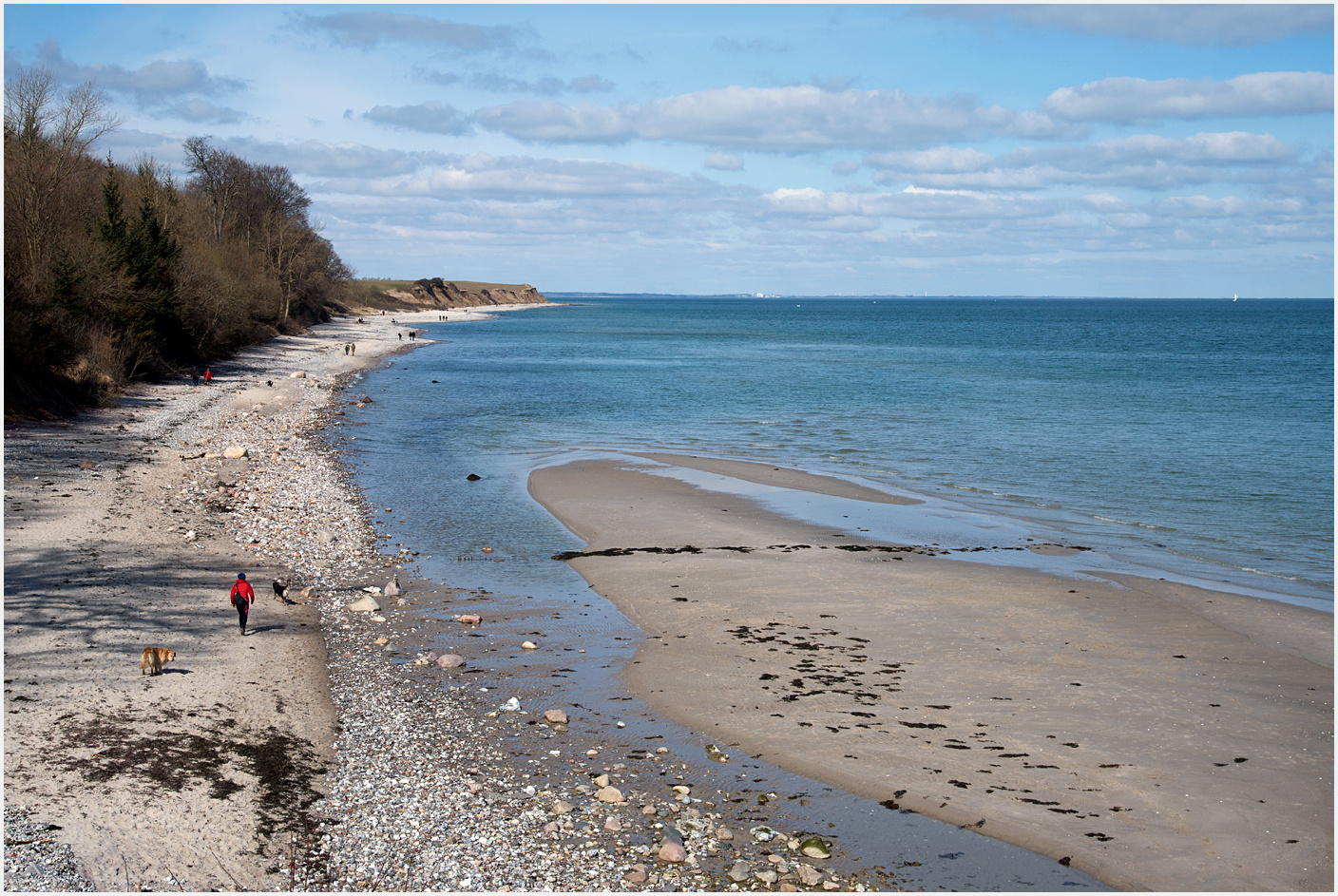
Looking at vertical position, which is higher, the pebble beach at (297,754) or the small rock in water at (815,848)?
the pebble beach at (297,754)

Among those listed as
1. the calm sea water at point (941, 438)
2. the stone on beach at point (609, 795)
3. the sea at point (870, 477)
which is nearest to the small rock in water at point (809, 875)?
the sea at point (870, 477)

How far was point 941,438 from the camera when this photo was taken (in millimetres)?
32750

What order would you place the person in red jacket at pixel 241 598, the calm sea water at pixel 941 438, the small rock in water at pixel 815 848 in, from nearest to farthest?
the small rock in water at pixel 815 848
the person in red jacket at pixel 241 598
the calm sea water at pixel 941 438

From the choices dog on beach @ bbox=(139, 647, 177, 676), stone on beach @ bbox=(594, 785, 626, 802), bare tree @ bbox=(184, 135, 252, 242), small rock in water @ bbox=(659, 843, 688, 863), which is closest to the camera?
small rock in water @ bbox=(659, 843, 688, 863)

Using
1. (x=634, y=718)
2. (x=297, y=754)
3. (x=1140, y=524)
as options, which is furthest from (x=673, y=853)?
(x=1140, y=524)

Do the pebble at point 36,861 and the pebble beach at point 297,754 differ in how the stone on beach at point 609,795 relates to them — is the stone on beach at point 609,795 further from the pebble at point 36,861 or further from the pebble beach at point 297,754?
the pebble at point 36,861

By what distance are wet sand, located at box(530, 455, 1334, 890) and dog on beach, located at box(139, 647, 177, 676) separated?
17.2 ft

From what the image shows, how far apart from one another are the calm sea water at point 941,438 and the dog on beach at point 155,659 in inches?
210

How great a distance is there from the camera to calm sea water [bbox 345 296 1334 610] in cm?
1862

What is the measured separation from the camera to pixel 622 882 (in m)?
6.99

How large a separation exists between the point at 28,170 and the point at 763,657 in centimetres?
3278

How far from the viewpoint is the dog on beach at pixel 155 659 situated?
9.86 meters

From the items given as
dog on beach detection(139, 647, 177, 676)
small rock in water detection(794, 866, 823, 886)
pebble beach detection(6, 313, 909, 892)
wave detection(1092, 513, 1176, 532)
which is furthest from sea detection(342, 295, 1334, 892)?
dog on beach detection(139, 647, 177, 676)

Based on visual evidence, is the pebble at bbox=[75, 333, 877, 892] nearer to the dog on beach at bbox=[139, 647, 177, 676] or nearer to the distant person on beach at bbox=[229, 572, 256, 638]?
the distant person on beach at bbox=[229, 572, 256, 638]
